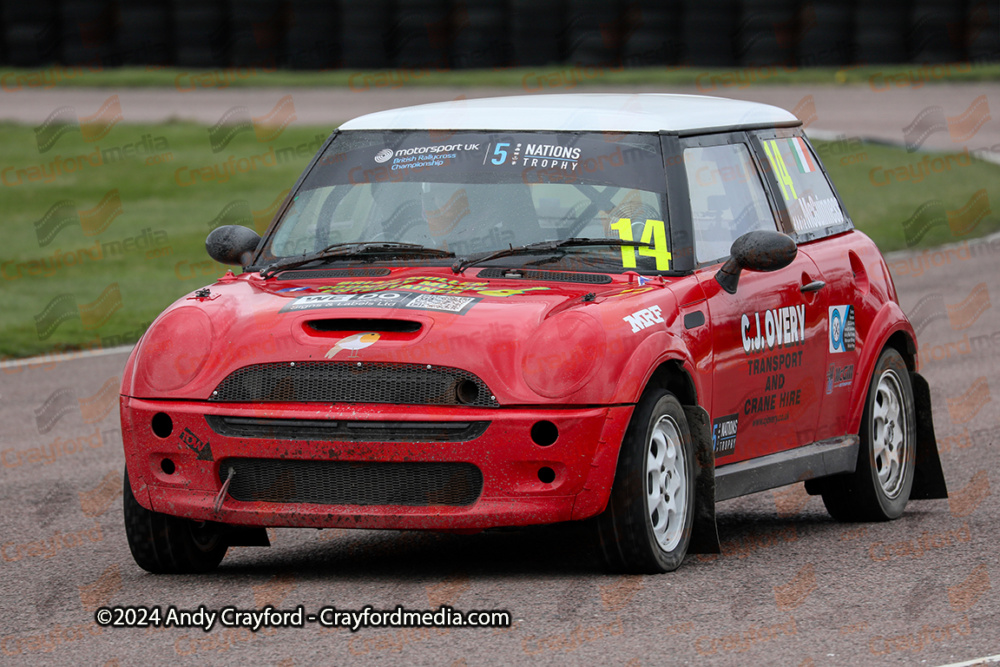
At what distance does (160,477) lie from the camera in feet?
21.8

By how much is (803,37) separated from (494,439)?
93.6ft

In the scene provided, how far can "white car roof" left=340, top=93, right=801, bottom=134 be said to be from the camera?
7.48m

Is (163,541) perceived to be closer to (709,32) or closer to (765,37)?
(709,32)

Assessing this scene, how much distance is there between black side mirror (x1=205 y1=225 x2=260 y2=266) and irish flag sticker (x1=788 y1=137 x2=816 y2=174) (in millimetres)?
2506

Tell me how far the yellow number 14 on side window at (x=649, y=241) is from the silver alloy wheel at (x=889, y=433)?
5.61ft

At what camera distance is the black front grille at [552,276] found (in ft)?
22.8

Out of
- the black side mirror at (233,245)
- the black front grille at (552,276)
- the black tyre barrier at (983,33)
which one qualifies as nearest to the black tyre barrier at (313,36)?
the black tyre barrier at (983,33)

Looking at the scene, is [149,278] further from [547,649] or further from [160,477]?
[547,649]

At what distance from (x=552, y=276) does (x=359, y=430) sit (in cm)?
107

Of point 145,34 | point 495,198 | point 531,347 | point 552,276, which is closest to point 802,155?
point 495,198

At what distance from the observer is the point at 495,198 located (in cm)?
732


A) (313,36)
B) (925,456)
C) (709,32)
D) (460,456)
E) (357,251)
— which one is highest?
(357,251)

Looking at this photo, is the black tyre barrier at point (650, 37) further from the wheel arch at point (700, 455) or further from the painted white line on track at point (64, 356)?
the wheel arch at point (700, 455)

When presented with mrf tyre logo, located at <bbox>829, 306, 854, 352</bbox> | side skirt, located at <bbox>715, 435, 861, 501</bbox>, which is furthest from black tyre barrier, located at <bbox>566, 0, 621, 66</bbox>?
side skirt, located at <bbox>715, 435, 861, 501</bbox>
